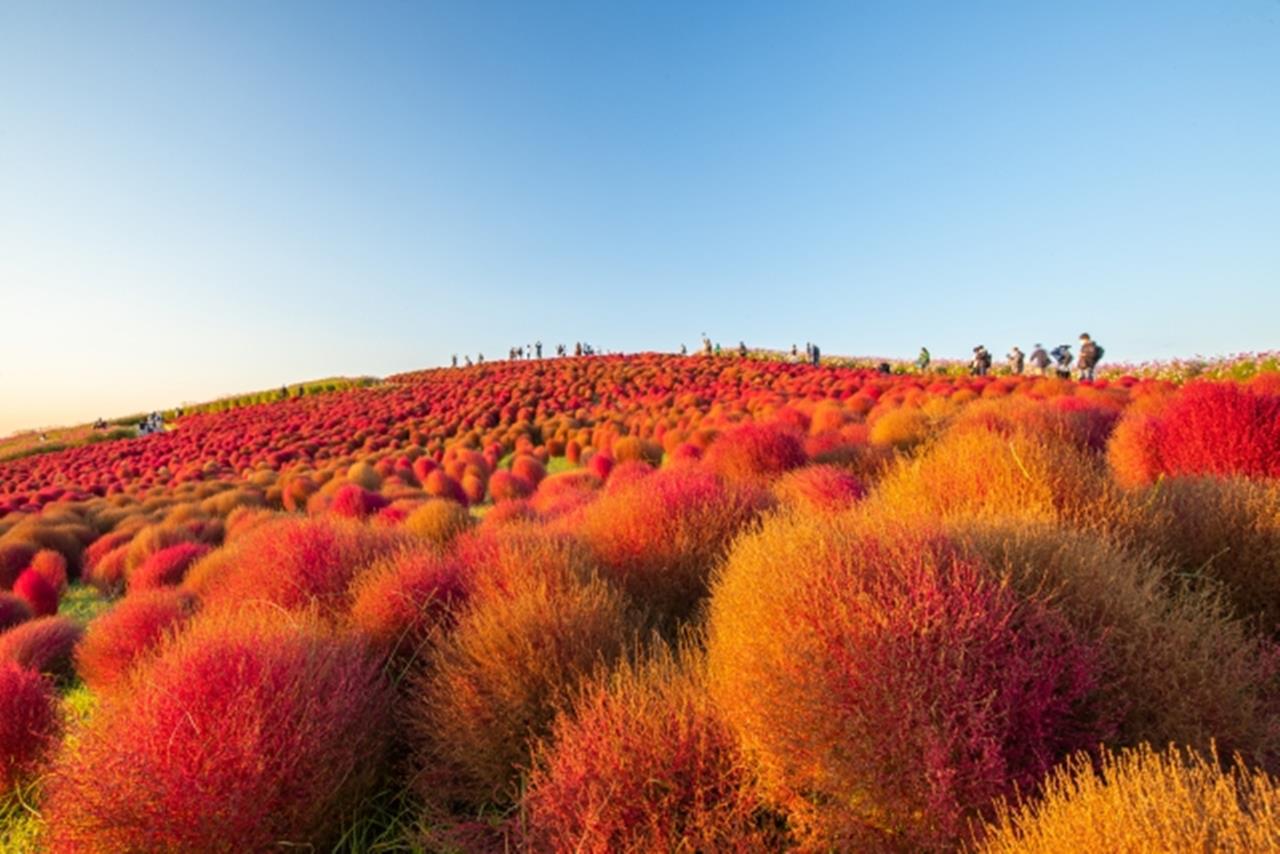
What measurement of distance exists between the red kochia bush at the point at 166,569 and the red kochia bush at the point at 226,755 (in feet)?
16.5

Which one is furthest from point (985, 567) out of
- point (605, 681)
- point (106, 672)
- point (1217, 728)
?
point (106, 672)

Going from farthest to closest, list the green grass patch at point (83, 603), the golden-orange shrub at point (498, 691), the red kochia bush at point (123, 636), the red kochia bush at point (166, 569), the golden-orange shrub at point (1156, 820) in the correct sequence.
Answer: the green grass patch at point (83, 603) < the red kochia bush at point (166, 569) < the red kochia bush at point (123, 636) < the golden-orange shrub at point (498, 691) < the golden-orange shrub at point (1156, 820)

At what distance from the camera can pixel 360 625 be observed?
148 inches

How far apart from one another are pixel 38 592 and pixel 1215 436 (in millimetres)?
12505

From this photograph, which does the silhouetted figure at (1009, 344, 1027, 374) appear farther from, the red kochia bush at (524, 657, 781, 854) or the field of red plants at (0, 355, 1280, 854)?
the red kochia bush at (524, 657, 781, 854)

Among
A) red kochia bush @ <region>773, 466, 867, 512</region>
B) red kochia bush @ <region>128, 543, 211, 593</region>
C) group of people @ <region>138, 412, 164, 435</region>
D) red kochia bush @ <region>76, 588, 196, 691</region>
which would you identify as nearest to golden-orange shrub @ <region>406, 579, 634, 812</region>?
red kochia bush @ <region>773, 466, 867, 512</region>

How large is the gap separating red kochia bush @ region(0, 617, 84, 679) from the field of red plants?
34mm

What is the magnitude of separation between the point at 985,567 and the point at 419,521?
210 inches

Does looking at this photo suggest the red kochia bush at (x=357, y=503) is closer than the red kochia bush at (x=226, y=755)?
No

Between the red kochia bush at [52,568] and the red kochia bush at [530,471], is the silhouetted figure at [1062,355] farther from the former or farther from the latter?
the red kochia bush at [52,568]

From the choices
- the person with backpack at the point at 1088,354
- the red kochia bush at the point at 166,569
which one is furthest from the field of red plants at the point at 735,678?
the person with backpack at the point at 1088,354

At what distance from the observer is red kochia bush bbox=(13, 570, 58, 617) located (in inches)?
305

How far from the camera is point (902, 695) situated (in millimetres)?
2006

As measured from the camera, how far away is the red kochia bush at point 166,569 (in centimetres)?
710
